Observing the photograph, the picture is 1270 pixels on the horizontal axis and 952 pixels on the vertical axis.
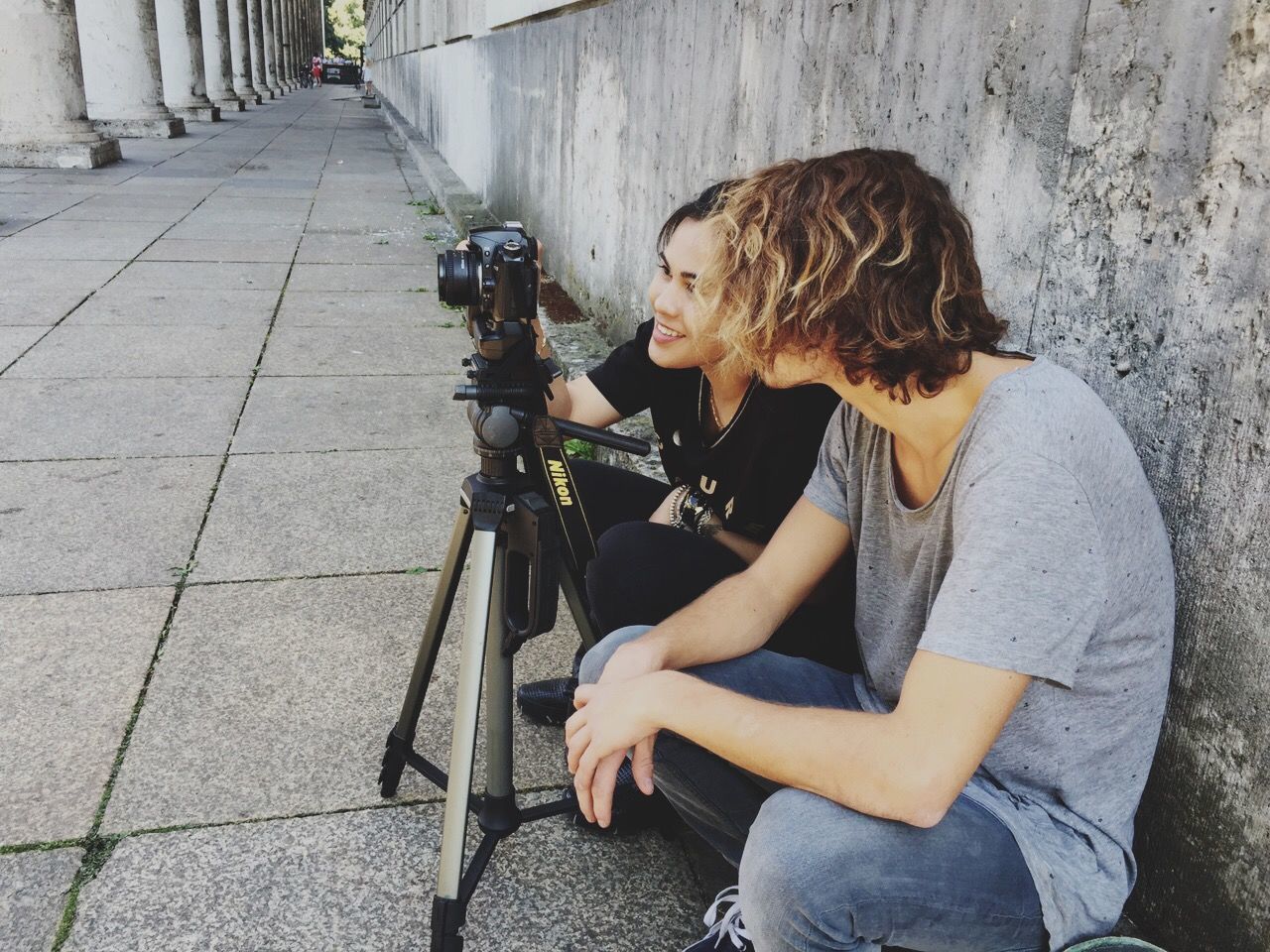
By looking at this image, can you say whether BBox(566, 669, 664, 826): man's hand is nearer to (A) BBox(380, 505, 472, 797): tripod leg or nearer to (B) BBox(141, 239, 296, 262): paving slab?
(A) BBox(380, 505, 472, 797): tripod leg

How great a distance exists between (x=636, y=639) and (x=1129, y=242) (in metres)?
1.01

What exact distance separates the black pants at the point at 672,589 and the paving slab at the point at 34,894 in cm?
111

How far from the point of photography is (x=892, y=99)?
95.0 inches

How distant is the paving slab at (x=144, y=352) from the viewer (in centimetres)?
511

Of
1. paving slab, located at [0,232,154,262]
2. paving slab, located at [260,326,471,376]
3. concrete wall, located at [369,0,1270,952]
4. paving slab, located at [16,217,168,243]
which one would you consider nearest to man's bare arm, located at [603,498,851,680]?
concrete wall, located at [369,0,1270,952]

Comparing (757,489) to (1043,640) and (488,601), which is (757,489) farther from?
(1043,640)

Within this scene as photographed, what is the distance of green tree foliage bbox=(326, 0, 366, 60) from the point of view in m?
96.2

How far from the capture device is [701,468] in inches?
91.4

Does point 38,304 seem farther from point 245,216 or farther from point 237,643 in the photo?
point 237,643

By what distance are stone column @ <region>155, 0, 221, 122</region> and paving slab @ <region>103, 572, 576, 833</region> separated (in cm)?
1924

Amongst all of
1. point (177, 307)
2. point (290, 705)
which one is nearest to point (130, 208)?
point (177, 307)

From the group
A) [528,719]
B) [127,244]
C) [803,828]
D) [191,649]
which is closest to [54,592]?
[191,649]

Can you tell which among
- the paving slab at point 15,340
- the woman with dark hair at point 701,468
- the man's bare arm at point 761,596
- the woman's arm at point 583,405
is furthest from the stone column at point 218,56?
the man's bare arm at point 761,596

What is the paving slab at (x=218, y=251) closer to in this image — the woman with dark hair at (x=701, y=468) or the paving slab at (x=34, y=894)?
the woman with dark hair at (x=701, y=468)
